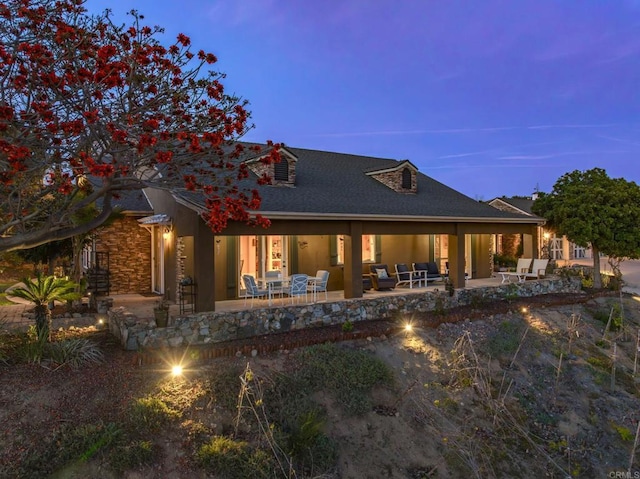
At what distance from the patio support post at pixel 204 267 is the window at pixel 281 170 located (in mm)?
4361

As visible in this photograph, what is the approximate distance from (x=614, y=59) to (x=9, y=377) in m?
47.9

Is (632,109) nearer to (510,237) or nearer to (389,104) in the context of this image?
(389,104)

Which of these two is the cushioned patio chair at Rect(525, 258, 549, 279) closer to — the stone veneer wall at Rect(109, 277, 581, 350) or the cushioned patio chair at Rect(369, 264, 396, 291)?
the stone veneer wall at Rect(109, 277, 581, 350)

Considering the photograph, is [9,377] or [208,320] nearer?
[9,377]

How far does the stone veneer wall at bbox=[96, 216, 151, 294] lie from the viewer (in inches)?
543

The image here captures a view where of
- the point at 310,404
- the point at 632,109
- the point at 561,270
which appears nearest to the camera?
the point at 310,404

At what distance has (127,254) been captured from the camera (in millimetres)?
14109

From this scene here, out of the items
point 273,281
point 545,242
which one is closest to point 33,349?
point 273,281

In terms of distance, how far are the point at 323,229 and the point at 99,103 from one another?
620 cm

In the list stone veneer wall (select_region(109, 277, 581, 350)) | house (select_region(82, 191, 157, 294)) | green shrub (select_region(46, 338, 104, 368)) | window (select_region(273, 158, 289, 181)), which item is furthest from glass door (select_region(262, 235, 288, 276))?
green shrub (select_region(46, 338, 104, 368))

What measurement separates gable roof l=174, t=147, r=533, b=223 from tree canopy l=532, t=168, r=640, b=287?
245cm

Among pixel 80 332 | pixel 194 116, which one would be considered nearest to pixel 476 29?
pixel 194 116

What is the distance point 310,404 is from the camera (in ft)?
23.5

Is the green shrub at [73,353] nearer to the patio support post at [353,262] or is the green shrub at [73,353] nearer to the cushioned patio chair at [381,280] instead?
the patio support post at [353,262]
